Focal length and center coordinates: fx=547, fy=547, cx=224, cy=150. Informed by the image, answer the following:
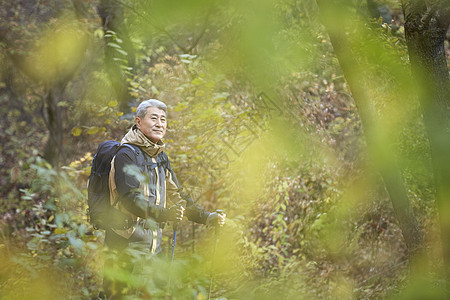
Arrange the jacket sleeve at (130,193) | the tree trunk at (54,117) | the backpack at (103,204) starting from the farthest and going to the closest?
the tree trunk at (54,117), the backpack at (103,204), the jacket sleeve at (130,193)

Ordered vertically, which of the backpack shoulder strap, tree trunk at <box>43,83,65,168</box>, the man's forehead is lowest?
the backpack shoulder strap

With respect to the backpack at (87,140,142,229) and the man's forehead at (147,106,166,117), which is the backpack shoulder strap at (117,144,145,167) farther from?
the man's forehead at (147,106,166,117)

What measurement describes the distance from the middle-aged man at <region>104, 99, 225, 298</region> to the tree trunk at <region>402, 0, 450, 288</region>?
1.59 meters

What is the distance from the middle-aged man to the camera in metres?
3.94

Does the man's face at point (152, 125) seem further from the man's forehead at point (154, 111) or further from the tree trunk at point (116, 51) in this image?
the tree trunk at point (116, 51)

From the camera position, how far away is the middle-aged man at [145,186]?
3938 mm

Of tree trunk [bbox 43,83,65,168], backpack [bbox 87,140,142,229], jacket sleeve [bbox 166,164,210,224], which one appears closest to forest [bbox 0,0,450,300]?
backpack [bbox 87,140,142,229]

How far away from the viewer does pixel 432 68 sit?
3.61 metres

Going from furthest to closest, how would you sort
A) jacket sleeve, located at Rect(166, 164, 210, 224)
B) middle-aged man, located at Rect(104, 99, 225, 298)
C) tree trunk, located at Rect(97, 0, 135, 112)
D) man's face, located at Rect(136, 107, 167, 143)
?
tree trunk, located at Rect(97, 0, 135, 112) < jacket sleeve, located at Rect(166, 164, 210, 224) < man's face, located at Rect(136, 107, 167, 143) < middle-aged man, located at Rect(104, 99, 225, 298)

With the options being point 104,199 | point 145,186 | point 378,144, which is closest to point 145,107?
point 145,186

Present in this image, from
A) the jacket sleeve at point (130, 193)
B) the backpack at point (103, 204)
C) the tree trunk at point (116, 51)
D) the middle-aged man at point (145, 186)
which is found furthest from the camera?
the tree trunk at point (116, 51)

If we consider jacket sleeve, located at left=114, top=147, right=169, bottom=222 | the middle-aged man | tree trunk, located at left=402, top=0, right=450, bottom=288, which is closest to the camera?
tree trunk, located at left=402, top=0, right=450, bottom=288

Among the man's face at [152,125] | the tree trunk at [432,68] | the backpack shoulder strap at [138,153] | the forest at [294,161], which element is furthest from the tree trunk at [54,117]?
the tree trunk at [432,68]

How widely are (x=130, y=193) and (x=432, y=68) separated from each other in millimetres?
2198
